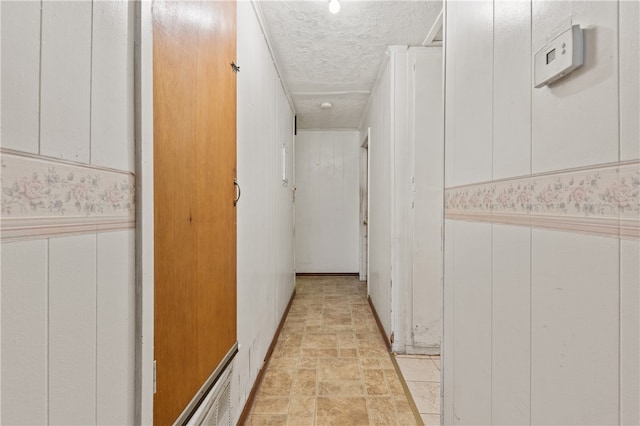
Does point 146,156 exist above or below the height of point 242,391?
above

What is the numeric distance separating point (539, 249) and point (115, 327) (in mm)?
1029

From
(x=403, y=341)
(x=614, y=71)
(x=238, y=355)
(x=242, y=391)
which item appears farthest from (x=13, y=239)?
(x=403, y=341)

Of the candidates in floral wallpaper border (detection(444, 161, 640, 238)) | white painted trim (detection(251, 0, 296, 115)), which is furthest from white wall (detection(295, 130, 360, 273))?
floral wallpaper border (detection(444, 161, 640, 238))

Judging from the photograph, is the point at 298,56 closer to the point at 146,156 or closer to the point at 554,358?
the point at 146,156

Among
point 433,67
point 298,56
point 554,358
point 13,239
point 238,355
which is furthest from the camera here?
point 298,56

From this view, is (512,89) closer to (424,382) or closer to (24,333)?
(24,333)

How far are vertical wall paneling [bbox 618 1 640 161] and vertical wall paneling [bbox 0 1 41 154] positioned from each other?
1011mm

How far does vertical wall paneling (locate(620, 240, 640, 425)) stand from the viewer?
0.51 m

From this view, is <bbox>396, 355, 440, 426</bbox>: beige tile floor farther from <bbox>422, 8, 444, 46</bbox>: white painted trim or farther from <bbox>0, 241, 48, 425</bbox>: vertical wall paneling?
<bbox>422, 8, 444, 46</bbox>: white painted trim

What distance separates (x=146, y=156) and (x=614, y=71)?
1.02 m

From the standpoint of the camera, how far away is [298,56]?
8.64 ft

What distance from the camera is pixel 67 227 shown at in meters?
0.56

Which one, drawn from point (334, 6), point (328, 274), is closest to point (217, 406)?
point (334, 6)

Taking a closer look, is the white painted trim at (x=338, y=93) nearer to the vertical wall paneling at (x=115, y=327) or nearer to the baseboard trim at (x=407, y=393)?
the baseboard trim at (x=407, y=393)
